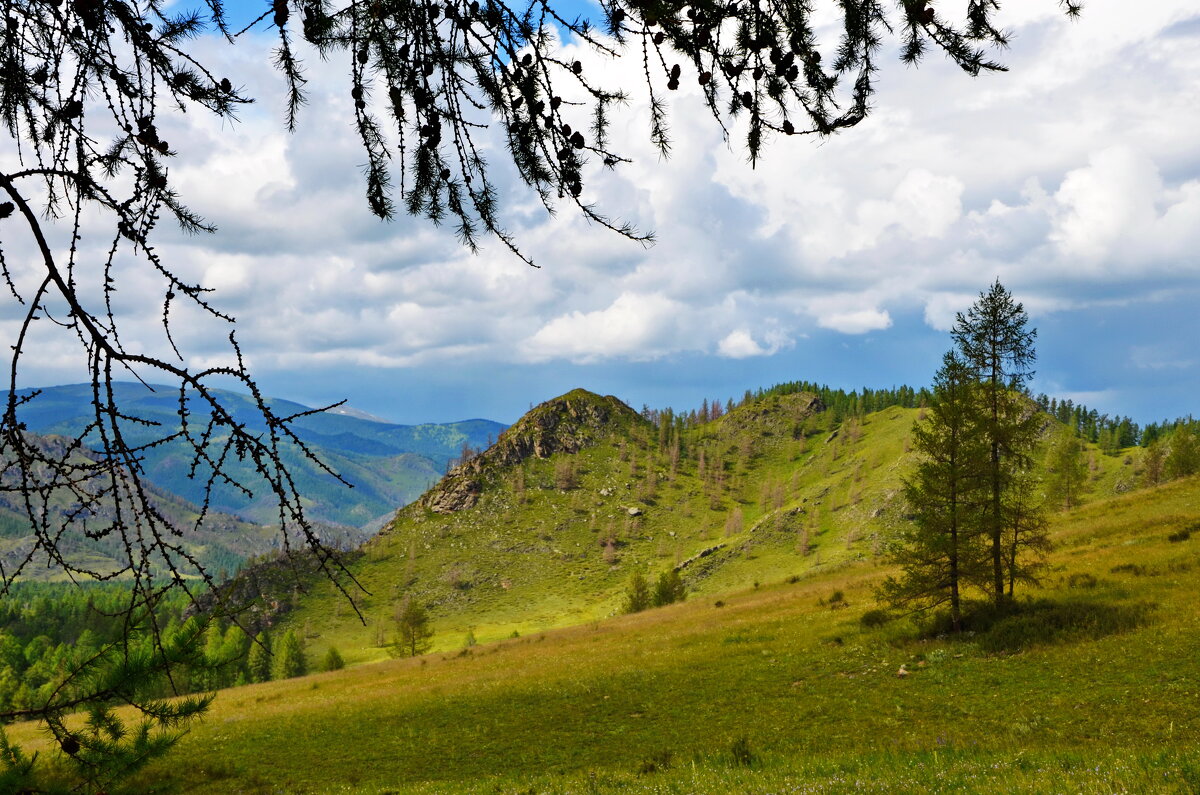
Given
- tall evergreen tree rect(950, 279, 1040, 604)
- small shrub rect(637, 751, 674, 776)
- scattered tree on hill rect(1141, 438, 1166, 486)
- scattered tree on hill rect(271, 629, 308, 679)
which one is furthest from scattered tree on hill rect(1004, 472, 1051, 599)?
scattered tree on hill rect(271, 629, 308, 679)

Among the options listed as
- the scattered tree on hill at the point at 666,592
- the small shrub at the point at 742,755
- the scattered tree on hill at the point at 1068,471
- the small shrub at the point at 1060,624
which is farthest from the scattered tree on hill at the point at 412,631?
the scattered tree on hill at the point at 1068,471

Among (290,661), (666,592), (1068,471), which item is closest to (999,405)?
(666,592)

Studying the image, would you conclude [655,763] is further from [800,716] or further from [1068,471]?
[1068,471]

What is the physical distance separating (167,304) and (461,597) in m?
197

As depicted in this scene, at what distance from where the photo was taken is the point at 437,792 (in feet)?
46.5

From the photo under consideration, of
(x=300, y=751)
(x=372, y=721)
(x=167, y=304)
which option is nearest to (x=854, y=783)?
(x=167, y=304)

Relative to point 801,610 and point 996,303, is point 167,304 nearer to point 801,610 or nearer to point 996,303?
point 996,303

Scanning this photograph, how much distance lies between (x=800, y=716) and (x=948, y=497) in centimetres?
1100

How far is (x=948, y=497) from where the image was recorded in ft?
82.9

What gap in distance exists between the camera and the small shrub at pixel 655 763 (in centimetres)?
1411

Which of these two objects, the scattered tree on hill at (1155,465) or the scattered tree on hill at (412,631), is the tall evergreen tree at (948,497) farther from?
the scattered tree on hill at (1155,465)

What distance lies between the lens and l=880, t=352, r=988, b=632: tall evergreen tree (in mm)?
24750

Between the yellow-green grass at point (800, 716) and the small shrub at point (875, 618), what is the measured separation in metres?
1.25

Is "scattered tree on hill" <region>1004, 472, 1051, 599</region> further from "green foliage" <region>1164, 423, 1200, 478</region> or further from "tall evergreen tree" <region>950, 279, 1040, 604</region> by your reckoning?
"green foliage" <region>1164, 423, 1200, 478</region>
